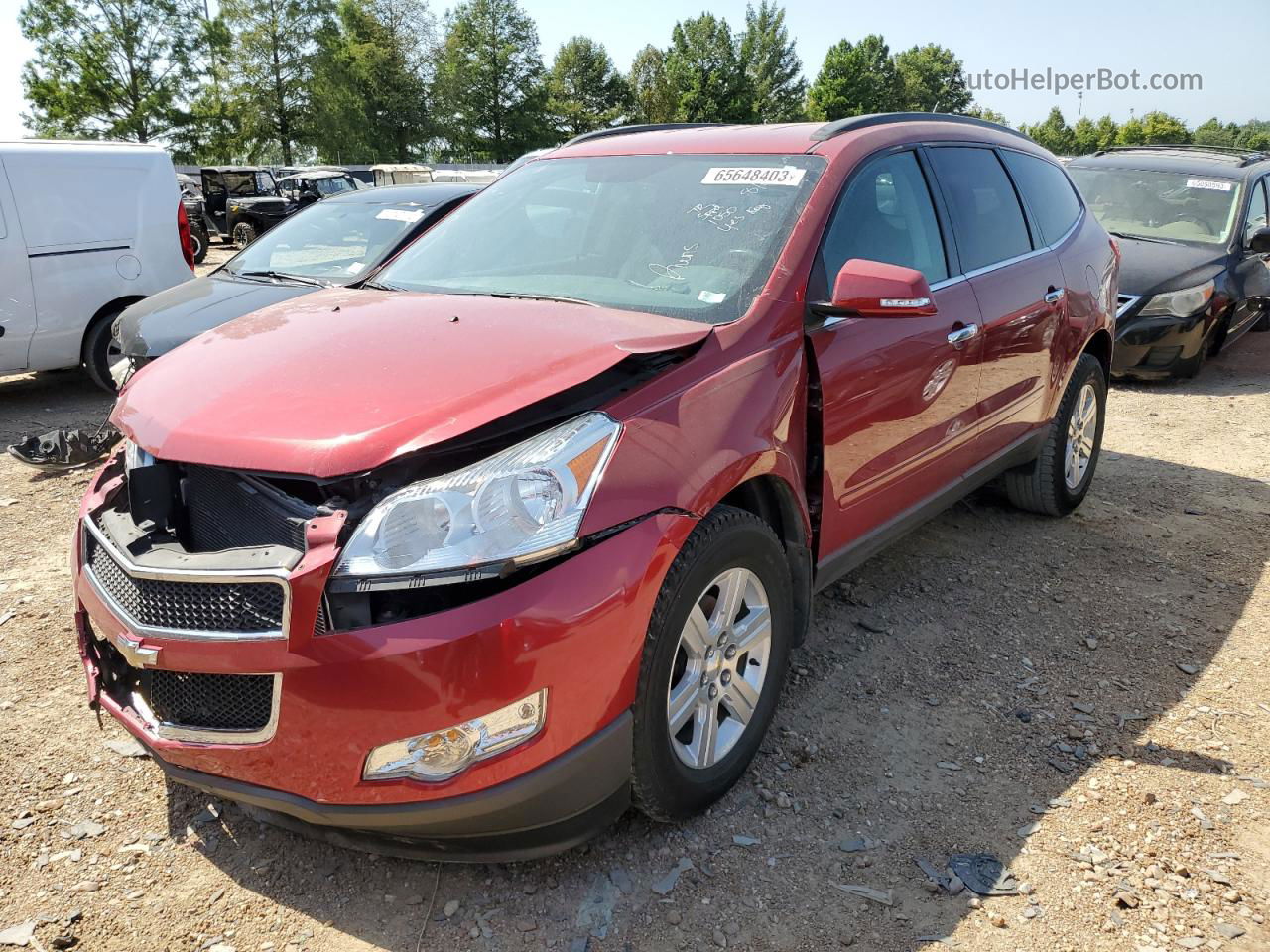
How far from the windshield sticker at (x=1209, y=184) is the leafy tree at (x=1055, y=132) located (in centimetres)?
9505

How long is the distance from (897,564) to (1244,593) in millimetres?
1478

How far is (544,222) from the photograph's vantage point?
3.46 m

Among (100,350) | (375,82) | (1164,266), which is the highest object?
(375,82)

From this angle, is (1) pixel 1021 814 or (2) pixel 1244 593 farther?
(2) pixel 1244 593

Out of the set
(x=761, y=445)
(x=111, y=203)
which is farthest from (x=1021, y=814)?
(x=111, y=203)

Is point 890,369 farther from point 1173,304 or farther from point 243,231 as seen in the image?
point 243,231

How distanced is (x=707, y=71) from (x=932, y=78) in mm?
33413

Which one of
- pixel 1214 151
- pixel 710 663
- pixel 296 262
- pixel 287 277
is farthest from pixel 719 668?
pixel 1214 151

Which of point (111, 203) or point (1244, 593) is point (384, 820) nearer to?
point (1244, 593)

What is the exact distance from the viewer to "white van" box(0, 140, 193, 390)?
7059 mm

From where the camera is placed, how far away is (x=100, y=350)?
7.59 meters

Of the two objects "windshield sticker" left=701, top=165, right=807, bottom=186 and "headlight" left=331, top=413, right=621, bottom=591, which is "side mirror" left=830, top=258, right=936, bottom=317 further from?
"headlight" left=331, top=413, right=621, bottom=591

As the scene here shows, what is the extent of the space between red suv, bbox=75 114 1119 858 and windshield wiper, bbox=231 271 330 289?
3.13 m

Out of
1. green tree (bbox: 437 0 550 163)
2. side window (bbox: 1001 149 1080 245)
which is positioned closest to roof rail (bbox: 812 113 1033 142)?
side window (bbox: 1001 149 1080 245)
